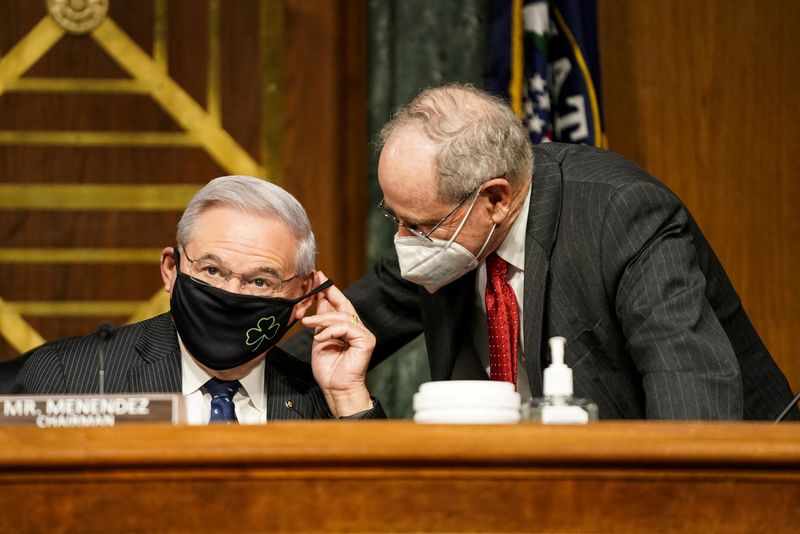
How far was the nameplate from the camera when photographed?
4.52ft

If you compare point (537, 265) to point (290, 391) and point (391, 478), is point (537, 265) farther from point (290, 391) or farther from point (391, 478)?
point (391, 478)

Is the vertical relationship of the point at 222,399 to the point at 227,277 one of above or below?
below

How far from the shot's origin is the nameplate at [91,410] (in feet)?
4.52

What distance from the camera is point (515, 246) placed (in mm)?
2396

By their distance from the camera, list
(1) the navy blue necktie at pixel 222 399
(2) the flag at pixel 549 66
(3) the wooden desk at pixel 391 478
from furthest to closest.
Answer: (2) the flag at pixel 549 66
(1) the navy blue necktie at pixel 222 399
(3) the wooden desk at pixel 391 478

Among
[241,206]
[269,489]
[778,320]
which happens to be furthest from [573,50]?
[269,489]

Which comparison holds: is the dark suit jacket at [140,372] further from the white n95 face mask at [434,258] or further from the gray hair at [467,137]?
the gray hair at [467,137]

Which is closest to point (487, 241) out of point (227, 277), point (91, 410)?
point (227, 277)

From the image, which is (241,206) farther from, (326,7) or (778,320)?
(778,320)

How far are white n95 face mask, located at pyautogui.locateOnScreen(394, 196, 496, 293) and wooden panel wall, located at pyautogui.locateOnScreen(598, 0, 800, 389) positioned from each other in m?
1.50

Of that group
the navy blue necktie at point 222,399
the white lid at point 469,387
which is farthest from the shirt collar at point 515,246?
the white lid at point 469,387

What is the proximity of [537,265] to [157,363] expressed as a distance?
772 mm

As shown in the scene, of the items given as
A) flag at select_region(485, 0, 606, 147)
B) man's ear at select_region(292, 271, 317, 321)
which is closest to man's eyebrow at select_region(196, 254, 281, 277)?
man's ear at select_region(292, 271, 317, 321)

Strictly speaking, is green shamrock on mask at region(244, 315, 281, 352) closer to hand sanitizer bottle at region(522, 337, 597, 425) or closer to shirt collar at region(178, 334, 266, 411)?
shirt collar at region(178, 334, 266, 411)
